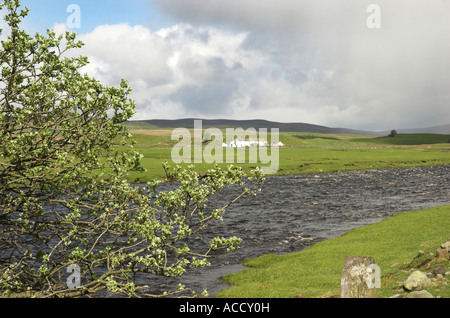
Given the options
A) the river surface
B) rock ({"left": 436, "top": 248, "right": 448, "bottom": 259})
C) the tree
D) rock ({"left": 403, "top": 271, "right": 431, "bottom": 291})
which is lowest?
the river surface

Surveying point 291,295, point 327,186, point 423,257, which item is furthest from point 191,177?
point 327,186

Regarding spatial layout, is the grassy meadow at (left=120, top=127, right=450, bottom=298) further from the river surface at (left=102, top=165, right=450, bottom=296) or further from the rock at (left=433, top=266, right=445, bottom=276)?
the river surface at (left=102, top=165, right=450, bottom=296)

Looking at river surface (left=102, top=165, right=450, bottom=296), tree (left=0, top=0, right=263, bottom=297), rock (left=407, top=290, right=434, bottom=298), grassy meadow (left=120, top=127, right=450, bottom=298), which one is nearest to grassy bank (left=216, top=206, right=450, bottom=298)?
grassy meadow (left=120, top=127, right=450, bottom=298)

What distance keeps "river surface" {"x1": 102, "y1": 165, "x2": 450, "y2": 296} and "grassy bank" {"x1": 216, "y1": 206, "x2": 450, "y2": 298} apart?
7.15ft

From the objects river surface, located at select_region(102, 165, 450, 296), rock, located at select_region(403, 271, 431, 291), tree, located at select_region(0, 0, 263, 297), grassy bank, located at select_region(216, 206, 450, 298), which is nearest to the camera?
tree, located at select_region(0, 0, 263, 297)

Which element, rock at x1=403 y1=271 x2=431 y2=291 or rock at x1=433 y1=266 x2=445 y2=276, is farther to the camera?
rock at x1=433 y1=266 x2=445 y2=276

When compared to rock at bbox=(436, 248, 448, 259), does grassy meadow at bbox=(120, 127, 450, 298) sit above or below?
below

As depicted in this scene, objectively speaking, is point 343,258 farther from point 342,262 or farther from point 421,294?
point 421,294

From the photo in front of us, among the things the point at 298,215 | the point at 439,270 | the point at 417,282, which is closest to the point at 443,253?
the point at 439,270

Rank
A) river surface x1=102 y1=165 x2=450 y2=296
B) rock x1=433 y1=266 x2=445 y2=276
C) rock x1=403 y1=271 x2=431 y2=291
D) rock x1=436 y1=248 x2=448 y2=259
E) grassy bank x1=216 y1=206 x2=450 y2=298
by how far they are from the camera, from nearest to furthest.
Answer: rock x1=403 y1=271 x2=431 y2=291
rock x1=433 y1=266 x2=445 y2=276
rock x1=436 y1=248 x2=448 y2=259
grassy bank x1=216 y1=206 x2=450 y2=298
river surface x1=102 y1=165 x2=450 y2=296

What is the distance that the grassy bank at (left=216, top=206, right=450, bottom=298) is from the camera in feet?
74.3

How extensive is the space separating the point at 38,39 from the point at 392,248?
28.5 m

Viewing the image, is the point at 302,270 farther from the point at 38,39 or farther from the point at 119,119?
the point at 38,39

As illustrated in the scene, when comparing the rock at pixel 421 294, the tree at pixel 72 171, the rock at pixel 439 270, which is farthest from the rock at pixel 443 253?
the tree at pixel 72 171
